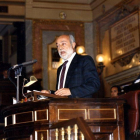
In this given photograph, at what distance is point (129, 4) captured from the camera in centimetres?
1016

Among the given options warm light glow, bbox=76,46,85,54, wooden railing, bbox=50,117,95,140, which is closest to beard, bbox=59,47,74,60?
wooden railing, bbox=50,117,95,140

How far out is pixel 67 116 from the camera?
13.4ft

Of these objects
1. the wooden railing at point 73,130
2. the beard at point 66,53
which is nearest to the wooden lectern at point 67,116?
the wooden railing at point 73,130

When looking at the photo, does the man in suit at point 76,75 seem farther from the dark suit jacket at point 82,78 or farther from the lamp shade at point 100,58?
the lamp shade at point 100,58

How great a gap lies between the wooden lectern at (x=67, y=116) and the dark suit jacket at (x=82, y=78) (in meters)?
0.19

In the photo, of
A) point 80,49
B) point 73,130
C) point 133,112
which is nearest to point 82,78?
point 133,112

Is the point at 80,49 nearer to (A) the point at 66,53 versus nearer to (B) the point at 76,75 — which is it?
(A) the point at 66,53

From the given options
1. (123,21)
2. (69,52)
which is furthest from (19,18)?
(69,52)

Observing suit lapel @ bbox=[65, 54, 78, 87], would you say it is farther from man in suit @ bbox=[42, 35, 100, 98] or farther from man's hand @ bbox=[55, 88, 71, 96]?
man's hand @ bbox=[55, 88, 71, 96]

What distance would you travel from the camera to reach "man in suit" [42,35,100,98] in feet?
14.1

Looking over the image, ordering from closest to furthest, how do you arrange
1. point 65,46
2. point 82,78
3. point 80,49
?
point 82,78 → point 65,46 → point 80,49

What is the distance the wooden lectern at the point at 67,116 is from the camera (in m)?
4.06

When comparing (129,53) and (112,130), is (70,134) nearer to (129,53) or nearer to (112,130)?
(112,130)

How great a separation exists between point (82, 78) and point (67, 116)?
55 centimetres
